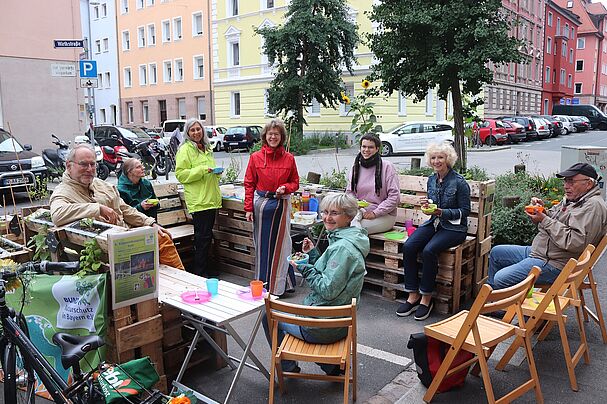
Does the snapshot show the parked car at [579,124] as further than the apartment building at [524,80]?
No

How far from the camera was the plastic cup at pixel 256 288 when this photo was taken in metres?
3.49

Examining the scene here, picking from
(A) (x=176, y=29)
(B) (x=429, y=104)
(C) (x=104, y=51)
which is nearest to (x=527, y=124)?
(B) (x=429, y=104)

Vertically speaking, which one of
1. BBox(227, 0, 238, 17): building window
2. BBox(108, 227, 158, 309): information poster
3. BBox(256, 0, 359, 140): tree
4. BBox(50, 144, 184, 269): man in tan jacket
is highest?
BBox(227, 0, 238, 17): building window

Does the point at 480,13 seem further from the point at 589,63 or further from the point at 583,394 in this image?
the point at 589,63

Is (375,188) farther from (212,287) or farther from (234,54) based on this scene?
(234,54)

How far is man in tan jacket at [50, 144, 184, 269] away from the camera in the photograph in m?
3.83

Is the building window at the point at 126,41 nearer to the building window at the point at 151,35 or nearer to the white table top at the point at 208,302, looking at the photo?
the building window at the point at 151,35

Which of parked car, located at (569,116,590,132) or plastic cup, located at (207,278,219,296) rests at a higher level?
parked car, located at (569,116,590,132)

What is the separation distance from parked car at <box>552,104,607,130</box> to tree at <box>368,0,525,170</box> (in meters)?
40.7

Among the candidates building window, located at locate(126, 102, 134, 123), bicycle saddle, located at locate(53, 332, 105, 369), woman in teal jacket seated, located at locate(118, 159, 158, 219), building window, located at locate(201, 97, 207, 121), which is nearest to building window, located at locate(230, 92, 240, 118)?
building window, located at locate(201, 97, 207, 121)

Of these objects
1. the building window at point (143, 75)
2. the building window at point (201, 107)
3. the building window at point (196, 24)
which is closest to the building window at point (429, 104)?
the building window at point (201, 107)

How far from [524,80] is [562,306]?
48.7m

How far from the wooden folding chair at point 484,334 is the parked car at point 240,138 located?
23.9 m

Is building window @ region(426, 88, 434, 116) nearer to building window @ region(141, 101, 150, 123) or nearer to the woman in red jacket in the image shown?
building window @ region(141, 101, 150, 123)
